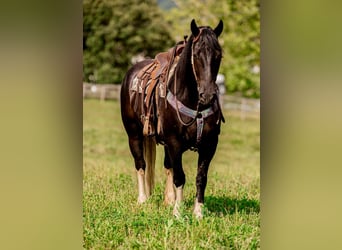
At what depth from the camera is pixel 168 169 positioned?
12.6ft

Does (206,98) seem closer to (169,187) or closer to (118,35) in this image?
(169,187)

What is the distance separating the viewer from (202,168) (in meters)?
3.40

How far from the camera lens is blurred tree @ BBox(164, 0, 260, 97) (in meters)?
4.06

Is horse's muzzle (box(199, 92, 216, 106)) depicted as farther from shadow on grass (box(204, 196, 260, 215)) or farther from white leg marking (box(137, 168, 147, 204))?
white leg marking (box(137, 168, 147, 204))

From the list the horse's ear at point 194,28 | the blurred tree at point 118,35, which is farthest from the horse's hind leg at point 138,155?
the horse's ear at point 194,28

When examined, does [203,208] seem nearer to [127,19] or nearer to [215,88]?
[215,88]

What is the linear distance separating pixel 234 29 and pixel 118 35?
55.0 inches

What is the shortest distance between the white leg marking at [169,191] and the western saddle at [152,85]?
11.5 inches

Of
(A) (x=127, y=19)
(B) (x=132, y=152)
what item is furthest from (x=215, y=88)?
(A) (x=127, y=19)

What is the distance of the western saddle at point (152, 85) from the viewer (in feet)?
12.0

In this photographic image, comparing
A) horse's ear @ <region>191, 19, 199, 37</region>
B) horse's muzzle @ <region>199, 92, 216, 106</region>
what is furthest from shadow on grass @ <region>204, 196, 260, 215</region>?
horse's ear @ <region>191, 19, 199, 37</region>

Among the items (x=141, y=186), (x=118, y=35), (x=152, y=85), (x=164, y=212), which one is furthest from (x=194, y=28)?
(x=118, y=35)

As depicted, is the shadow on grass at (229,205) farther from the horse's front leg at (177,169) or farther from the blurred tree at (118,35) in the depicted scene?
the blurred tree at (118,35)

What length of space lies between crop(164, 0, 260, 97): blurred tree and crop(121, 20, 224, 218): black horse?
0.32 m
